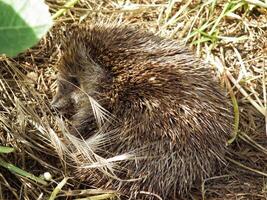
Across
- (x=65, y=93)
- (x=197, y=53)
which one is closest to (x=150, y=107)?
(x=65, y=93)

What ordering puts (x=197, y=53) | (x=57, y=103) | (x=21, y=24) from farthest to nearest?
1. (x=197, y=53)
2. (x=57, y=103)
3. (x=21, y=24)

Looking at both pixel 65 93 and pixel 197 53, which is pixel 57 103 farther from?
pixel 197 53

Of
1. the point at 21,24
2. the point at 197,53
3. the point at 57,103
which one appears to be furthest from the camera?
the point at 197,53

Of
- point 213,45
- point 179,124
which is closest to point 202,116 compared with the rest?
point 179,124

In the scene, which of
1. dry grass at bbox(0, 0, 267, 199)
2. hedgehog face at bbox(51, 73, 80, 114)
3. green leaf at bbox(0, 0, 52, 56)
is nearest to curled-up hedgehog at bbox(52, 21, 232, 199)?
hedgehog face at bbox(51, 73, 80, 114)

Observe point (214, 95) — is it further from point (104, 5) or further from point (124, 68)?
point (104, 5)

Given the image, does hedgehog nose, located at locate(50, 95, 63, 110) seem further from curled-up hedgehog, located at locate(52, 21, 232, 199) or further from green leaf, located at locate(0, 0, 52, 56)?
green leaf, located at locate(0, 0, 52, 56)

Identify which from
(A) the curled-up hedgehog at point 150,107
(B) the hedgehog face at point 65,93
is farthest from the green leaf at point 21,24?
(B) the hedgehog face at point 65,93

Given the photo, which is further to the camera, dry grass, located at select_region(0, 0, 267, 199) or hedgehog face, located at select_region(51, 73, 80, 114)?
hedgehog face, located at select_region(51, 73, 80, 114)
